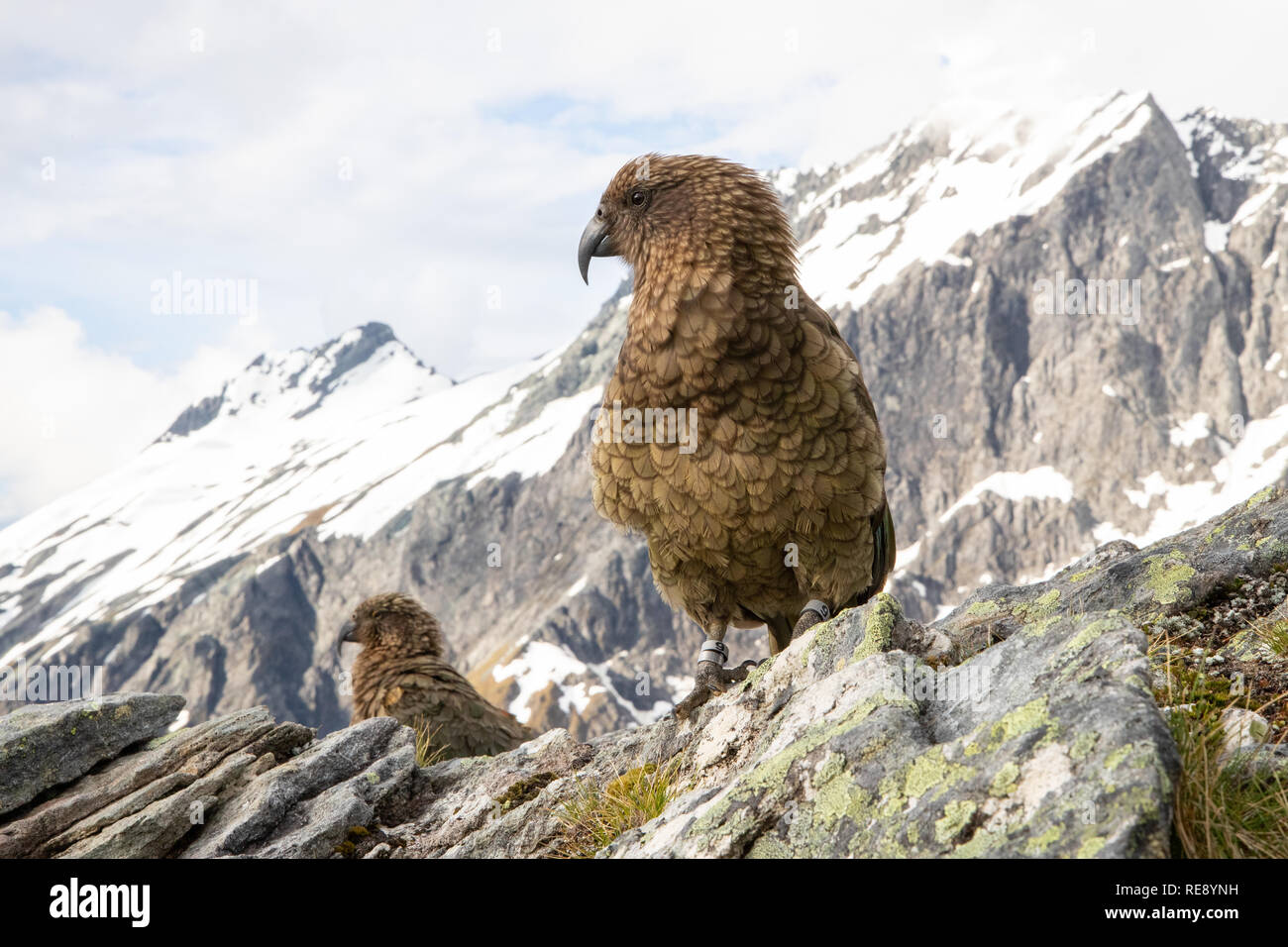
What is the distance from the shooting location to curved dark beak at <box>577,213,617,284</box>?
25.1ft

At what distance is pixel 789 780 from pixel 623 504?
3.14 metres

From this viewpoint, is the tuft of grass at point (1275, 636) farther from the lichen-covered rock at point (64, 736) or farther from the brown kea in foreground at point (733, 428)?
the lichen-covered rock at point (64, 736)

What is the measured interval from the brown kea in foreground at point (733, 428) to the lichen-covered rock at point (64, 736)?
4.50 metres

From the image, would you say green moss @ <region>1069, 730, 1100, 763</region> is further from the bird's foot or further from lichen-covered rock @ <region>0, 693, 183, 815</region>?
lichen-covered rock @ <region>0, 693, 183, 815</region>

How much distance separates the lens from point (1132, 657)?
358 cm

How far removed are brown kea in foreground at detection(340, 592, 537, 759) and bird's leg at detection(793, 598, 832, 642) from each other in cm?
498

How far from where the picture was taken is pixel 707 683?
252 inches

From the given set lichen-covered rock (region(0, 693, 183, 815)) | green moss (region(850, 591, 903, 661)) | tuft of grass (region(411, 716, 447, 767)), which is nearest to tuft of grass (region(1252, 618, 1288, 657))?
green moss (region(850, 591, 903, 661))

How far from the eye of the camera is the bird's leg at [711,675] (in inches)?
244

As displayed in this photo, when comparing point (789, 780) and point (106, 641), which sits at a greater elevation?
point (106, 641)

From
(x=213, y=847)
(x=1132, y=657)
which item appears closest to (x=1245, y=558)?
(x=1132, y=657)
